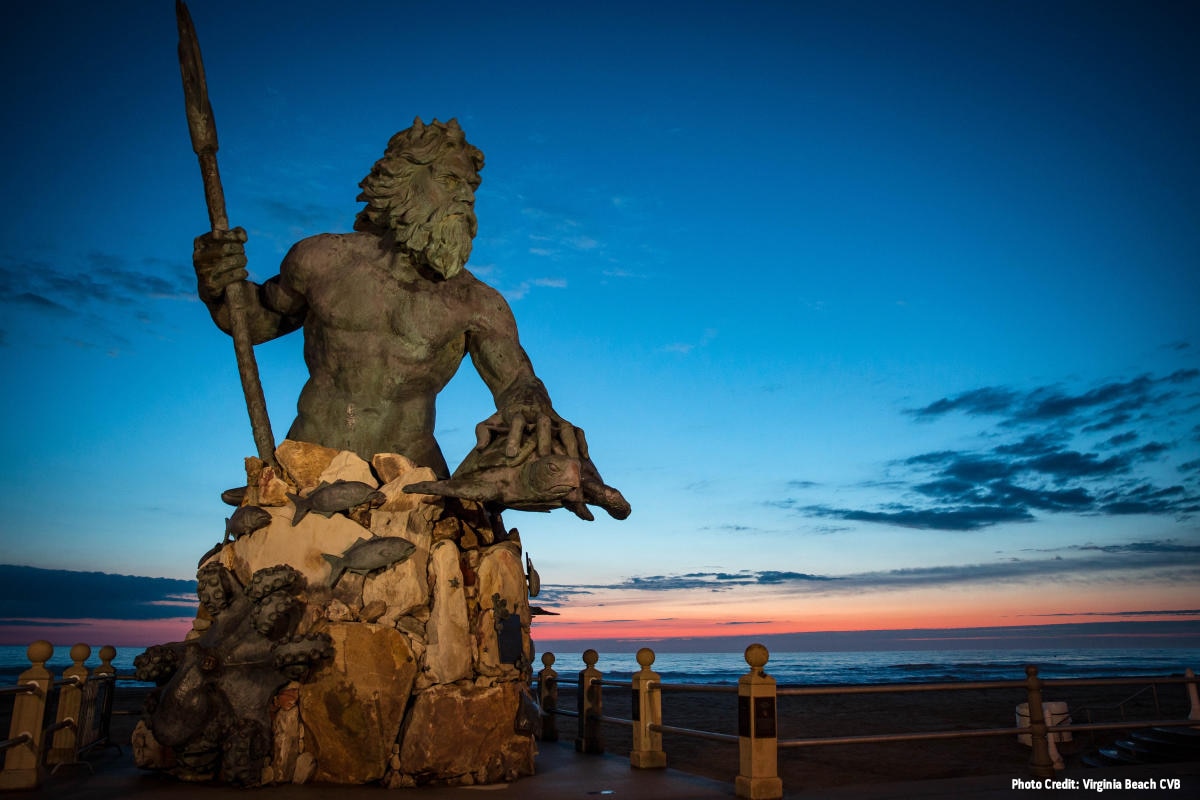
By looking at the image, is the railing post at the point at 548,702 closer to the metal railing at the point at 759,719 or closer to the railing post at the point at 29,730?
the metal railing at the point at 759,719

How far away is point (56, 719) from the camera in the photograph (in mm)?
6504

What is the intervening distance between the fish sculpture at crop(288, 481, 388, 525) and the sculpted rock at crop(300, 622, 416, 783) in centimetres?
68

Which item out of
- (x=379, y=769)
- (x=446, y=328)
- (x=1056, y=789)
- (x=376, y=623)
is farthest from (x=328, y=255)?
(x=1056, y=789)

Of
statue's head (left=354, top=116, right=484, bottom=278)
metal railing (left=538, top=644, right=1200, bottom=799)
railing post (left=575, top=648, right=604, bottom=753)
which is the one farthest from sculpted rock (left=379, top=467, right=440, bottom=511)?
railing post (left=575, top=648, right=604, bottom=753)

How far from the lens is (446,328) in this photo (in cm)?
525

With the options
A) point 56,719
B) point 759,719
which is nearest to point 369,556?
point 759,719

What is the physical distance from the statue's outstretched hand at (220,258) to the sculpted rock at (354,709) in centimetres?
214

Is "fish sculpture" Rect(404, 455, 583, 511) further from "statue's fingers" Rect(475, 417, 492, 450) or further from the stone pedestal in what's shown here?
the stone pedestal

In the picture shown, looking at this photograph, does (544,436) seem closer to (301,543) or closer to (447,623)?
(447,623)

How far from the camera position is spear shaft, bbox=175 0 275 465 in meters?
5.05

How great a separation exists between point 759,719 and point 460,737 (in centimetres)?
165

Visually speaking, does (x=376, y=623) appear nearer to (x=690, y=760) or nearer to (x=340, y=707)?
(x=340, y=707)

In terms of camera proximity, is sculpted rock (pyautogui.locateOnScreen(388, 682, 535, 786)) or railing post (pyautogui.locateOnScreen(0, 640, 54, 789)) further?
railing post (pyautogui.locateOnScreen(0, 640, 54, 789))

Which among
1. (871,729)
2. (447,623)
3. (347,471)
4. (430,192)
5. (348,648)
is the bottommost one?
(871,729)
